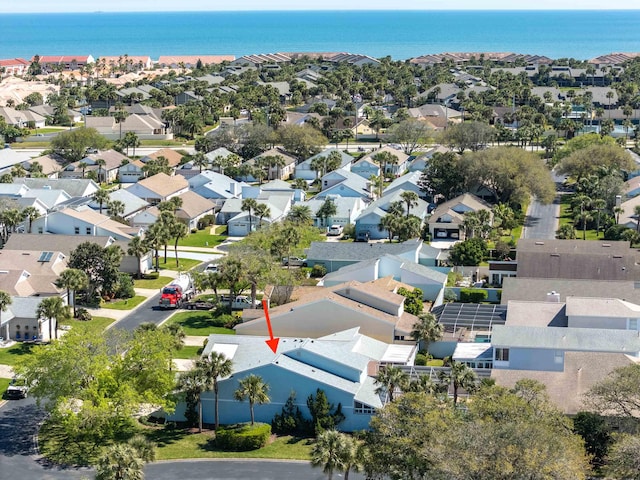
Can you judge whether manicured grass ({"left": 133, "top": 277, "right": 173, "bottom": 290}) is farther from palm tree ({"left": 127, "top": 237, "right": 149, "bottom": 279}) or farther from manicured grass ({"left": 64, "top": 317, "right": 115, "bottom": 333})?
manicured grass ({"left": 64, "top": 317, "right": 115, "bottom": 333})

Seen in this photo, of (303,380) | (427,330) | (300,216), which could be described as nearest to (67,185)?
(300,216)

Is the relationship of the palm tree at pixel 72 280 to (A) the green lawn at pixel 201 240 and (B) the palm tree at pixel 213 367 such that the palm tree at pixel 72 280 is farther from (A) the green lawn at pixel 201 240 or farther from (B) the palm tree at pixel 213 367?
(A) the green lawn at pixel 201 240

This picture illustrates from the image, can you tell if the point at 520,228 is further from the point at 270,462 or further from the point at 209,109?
Answer: the point at 209,109

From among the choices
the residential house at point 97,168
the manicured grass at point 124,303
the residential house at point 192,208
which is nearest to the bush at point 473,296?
the manicured grass at point 124,303

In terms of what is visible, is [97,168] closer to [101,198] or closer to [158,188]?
[158,188]

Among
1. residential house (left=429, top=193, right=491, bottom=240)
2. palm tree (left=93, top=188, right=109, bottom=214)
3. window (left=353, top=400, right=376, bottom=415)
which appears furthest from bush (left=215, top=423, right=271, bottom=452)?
A: palm tree (left=93, top=188, right=109, bottom=214)
